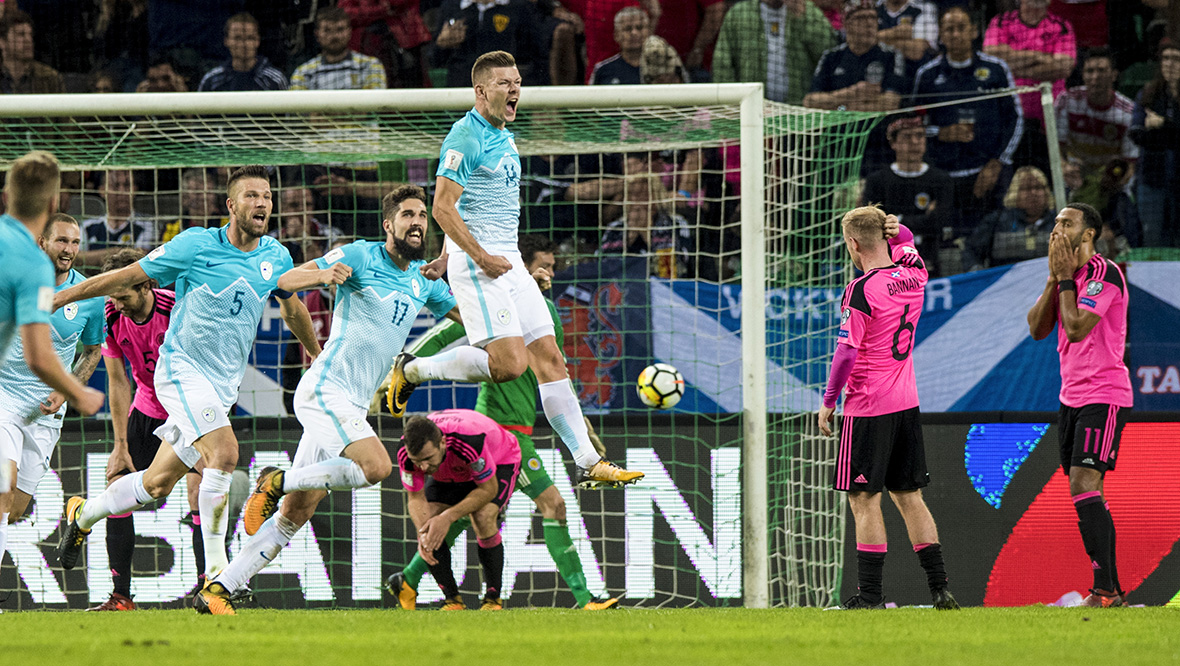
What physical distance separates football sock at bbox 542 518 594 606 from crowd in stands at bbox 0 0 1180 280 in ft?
8.31

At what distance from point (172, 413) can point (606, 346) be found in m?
3.21

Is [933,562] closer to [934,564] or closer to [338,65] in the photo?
[934,564]

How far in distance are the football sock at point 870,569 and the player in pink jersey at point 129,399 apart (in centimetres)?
393

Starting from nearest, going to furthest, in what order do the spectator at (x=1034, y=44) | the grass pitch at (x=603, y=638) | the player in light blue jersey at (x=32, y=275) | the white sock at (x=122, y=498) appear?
the grass pitch at (x=603, y=638) < the player in light blue jersey at (x=32, y=275) < the white sock at (x=122, y=498) < the spectator at (x=1034, y=44)

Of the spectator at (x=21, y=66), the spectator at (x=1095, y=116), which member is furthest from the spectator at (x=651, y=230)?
the spectator at (x=21, y=66)

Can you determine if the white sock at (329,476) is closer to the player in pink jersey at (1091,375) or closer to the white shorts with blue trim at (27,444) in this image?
the white shorts with blue trim at (27,444)

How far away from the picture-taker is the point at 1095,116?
36.1 feet

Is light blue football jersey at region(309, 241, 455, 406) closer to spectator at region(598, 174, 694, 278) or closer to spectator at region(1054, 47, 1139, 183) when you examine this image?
spectator at region(598, 174, 694, 278)

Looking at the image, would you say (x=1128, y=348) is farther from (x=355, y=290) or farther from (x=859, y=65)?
(x=355, y=290)

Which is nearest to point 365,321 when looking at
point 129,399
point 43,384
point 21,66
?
point 43,384

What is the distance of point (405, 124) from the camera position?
8.83 metres

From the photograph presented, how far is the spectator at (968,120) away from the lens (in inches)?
416

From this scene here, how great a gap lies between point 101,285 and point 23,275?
1.63m

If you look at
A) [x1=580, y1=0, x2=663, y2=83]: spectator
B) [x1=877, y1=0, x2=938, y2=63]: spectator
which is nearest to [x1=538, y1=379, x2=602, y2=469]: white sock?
[x1=580, y1=0, x2=663, y2=83]: spectator
